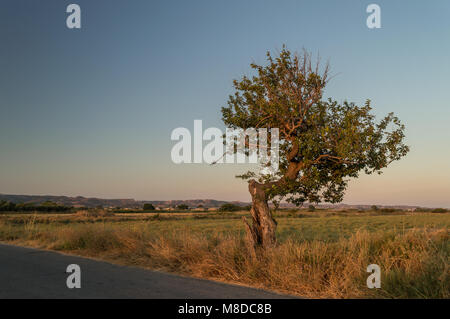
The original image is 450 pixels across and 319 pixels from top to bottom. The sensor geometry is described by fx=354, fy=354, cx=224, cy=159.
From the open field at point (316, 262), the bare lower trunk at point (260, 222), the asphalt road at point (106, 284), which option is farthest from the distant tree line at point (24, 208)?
the bare lower trunk at point (260, 222)

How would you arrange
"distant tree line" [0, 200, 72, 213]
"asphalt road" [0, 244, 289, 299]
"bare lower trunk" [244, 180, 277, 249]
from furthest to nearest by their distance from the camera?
1. "distant tree line" [0, 200, 72, 213]
2. "bare lower trunk" [244, 180, 277, 249]
3. "asphalt road" [0, 244, 289, 299]

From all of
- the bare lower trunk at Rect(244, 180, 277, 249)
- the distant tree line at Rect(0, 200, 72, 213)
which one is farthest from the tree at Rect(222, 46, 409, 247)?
the distant tree line at Rect(0, 200, 72, 213)

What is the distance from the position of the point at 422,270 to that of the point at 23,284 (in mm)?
8414

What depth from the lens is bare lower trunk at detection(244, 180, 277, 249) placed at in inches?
416

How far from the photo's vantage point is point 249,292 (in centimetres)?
712

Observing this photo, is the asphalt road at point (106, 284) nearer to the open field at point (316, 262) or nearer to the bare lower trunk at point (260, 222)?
the open field at point (316, 262)

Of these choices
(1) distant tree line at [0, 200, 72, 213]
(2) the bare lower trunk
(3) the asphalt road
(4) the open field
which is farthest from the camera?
(1) distant tree line at [0, 200, 72, 213]

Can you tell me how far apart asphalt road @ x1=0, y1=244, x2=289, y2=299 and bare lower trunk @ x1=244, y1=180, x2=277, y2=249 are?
Result: 8.93 feet

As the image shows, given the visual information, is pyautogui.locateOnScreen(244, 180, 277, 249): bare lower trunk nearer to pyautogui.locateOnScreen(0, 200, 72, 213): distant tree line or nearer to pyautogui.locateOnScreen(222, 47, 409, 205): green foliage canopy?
pyautogui.locateOnScreen(222, 47, 409, 205): green foliage canopy

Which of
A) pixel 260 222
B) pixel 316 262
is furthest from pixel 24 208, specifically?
pixel 316 262

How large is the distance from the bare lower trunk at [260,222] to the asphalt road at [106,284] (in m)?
2.72

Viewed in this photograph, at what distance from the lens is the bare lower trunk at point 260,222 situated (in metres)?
10.6

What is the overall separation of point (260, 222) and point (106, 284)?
483 centimetres
